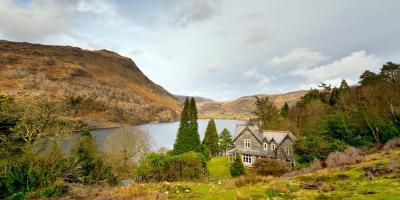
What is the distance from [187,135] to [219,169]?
11192 millimetres

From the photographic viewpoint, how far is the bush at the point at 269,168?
36969 millimetres

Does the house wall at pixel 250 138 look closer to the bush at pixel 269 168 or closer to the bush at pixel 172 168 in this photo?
the bush at pixel 269 168

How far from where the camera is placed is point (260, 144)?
55.8m

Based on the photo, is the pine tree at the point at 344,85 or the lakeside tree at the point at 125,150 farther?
the pine tree at the point at 344,85

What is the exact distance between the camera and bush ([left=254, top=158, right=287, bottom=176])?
121 feet

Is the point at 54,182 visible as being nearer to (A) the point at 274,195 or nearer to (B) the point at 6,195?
(B) the point at 6,195

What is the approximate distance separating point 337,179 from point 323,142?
24730 mm

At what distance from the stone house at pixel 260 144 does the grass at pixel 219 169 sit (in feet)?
9.22

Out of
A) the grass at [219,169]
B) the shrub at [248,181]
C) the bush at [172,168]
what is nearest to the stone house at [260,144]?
the grass at [219,169]

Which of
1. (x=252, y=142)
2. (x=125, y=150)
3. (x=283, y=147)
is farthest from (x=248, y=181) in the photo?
(x=252, y=142)

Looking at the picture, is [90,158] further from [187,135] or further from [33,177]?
[187,135]

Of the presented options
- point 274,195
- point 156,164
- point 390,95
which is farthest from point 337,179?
point 390,95

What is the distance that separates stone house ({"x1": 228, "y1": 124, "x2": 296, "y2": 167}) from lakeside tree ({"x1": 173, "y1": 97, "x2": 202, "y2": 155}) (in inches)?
345

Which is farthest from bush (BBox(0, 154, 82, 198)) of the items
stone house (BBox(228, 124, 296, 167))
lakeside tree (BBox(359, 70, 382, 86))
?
lakeside tree (BBox(359, 70, 382, 86))
